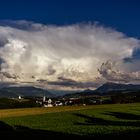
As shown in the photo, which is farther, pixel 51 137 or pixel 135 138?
pixel 51 137

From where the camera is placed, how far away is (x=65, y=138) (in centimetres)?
4519

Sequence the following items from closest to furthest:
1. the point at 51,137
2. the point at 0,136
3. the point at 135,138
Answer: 1. the point at 135,138
2. the point at 51,137
3. the point at 0,136

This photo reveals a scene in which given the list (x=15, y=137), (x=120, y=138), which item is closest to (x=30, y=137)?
(x=15, y=137)

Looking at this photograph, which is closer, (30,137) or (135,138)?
(135,138)

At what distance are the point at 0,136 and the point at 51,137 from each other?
22.6 ft

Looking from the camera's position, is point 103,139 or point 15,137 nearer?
point 103,139

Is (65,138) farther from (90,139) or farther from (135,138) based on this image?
(135,138)

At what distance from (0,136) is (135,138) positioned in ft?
53.1

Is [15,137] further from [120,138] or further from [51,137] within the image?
[120,138]

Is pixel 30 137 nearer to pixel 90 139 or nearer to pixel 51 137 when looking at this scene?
pixel 51 137

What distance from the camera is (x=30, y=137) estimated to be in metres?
46.2

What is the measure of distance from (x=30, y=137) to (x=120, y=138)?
9936 millimetres

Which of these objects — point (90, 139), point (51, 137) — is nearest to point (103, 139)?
point (90, 139)

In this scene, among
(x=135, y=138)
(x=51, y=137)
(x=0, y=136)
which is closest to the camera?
(x=135, y=138)
